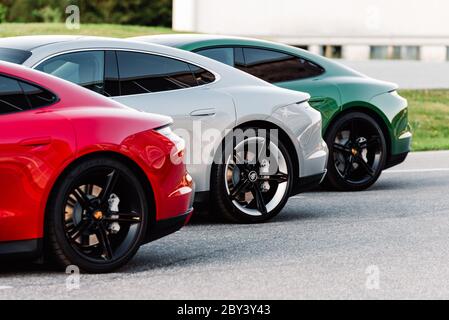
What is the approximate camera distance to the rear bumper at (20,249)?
7148 millimetres

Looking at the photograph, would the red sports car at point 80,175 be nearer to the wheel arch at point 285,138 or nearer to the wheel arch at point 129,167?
the wheel arch at point 129,167

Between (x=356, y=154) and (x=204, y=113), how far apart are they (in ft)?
10.7

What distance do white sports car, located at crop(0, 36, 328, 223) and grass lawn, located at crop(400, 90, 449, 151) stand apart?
7.62 meters

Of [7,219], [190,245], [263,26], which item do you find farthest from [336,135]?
[263,26]

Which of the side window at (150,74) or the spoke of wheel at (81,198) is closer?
the spoke of wheel at (81,198)

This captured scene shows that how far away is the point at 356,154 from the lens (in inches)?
493

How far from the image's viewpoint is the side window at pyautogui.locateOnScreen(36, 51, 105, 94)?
927cm

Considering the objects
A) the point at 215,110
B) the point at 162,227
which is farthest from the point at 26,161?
the point at 215,110

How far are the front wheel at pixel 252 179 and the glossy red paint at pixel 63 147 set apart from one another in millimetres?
1996

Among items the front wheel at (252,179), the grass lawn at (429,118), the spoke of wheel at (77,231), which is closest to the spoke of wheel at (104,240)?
the spoke of wheel at (77,231)

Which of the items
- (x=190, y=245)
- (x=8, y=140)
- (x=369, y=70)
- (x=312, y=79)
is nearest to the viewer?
(x=8, y=140)

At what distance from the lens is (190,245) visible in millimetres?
8891

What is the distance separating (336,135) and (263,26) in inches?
1328
